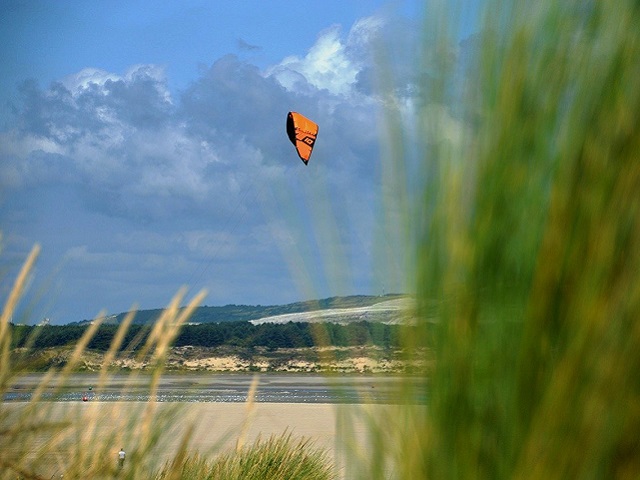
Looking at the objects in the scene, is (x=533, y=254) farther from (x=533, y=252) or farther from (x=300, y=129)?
(x=300, y=129)

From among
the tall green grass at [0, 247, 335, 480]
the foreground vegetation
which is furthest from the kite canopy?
the foreground vegetation

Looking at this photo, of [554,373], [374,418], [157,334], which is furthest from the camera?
[157,334]

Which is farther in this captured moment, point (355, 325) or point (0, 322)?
point (0, 322)

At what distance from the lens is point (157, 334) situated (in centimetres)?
175

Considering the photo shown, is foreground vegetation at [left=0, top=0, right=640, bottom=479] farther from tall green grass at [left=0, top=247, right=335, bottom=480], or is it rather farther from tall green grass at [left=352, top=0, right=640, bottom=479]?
tall green grass at [left=0, top=247, right=335, bottom=480]

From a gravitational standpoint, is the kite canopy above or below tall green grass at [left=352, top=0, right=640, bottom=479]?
above

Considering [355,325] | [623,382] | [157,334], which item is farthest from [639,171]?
[157,334]

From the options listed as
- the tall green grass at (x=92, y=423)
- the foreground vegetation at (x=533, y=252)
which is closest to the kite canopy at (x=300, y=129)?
the tall green grass at (x=92, y=423)

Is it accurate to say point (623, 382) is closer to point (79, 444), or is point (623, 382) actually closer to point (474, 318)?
point (474, 318)

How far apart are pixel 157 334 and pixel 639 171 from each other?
1073 millimetres

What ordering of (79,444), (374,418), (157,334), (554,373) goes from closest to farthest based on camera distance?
(554,373), (374,418), (157,334), (79,444)

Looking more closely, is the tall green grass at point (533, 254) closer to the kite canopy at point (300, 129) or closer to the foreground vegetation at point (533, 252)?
the foreground vegetation at point (533, 252)

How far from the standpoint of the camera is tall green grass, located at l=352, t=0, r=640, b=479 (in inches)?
42.4

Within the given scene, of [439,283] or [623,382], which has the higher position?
[439,283]
